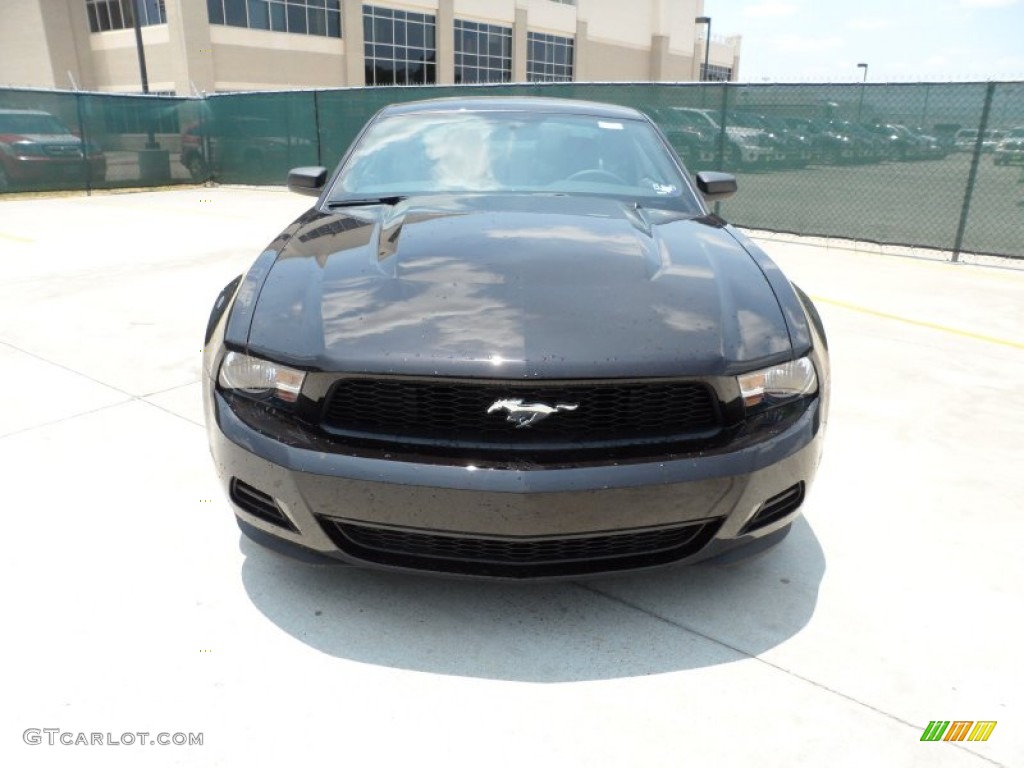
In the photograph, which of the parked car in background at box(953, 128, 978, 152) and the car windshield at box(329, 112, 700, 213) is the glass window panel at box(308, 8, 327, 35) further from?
the car windshield at box(329, 112, 700, 213)

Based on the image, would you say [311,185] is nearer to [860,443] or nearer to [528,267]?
[528,267]

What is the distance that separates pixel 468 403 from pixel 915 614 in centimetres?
155

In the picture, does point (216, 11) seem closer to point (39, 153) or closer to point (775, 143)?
point (39, 153)

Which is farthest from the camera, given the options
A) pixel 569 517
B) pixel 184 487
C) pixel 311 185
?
pixel 311 185

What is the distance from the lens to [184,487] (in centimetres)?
317

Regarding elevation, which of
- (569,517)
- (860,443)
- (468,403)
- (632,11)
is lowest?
(860,443)

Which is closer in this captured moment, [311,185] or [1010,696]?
[1010,696]

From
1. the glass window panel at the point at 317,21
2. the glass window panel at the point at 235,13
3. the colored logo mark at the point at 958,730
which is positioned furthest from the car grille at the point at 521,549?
the glass window panel at the point at 317,21

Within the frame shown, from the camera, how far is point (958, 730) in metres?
1.96

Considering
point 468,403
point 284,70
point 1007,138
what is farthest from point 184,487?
point 284,70

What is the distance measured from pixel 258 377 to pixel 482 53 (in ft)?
158

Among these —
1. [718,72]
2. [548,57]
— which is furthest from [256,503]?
[718,72]

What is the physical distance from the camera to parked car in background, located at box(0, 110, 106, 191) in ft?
47.2

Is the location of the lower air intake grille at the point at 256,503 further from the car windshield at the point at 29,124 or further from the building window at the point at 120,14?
the building window at the point at 120,14
